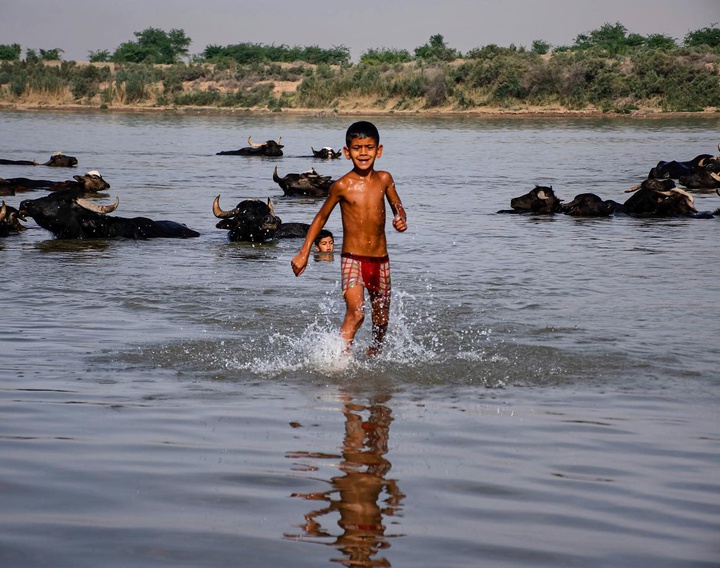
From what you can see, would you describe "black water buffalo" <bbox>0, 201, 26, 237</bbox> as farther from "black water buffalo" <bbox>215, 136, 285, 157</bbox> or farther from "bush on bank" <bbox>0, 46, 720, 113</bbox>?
"bush on bank" <bbox>0, 46, 720, 113</bbox>

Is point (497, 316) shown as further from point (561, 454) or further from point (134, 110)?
point (134, 110)

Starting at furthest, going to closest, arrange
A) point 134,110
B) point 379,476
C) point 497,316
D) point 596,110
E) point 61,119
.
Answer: point 134,110, point 596,110, point 61,119, point 497,316, point 379,476

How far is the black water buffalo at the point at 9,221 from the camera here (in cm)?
1313

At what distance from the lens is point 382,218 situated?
22.3 ft

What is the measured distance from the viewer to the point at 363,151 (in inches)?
259

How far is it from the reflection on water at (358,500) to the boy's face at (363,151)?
6.29 ft

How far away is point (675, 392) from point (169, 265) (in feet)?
21.0

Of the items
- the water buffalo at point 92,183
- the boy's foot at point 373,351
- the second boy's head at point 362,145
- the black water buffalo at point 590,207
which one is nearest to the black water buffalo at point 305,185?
the water buffalo at point 92,183

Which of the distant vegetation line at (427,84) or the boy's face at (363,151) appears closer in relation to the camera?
the boy's face at (363,151)

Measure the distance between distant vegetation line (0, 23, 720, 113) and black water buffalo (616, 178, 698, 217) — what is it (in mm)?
35522

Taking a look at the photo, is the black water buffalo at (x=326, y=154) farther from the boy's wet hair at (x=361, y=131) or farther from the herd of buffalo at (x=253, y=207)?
the boy's wet hair at (x=361, y=131)

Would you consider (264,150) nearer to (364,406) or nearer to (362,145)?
(362,145)

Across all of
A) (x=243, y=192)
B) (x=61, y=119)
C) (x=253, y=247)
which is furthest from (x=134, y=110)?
(x=253, y=247)

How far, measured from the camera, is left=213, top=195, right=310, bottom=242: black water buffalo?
43.3ft
